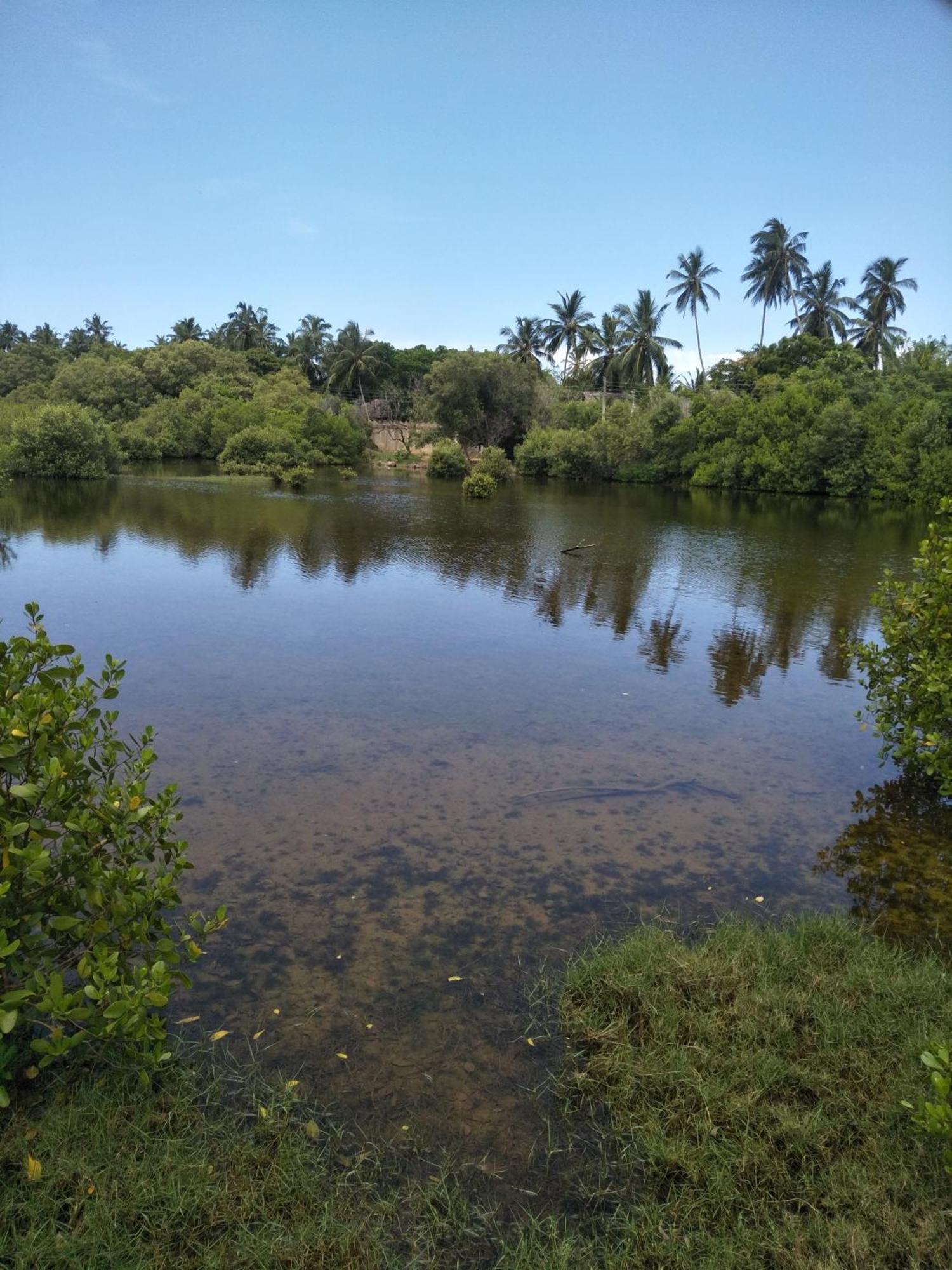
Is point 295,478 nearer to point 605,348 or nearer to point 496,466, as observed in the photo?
point 496,466

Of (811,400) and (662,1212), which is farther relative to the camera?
(811,400)

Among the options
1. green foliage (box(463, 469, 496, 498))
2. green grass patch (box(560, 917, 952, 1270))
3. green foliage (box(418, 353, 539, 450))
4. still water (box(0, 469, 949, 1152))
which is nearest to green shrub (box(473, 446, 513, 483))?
green foliage (box(418, 353, 539, 450))

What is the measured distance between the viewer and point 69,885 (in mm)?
3285

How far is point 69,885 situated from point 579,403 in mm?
54196

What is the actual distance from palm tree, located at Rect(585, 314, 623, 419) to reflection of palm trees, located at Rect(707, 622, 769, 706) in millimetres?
47268

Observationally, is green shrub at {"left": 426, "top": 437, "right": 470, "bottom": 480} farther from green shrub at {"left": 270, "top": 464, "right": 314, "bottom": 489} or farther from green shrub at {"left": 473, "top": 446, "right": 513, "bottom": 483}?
green shrub at {"left": 270, "top": 464, "right": 314, "bottom": 489}

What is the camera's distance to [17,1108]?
2.97 metres

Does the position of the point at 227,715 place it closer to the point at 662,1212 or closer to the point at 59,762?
the point at 59,762

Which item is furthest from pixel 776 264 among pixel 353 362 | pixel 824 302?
pixel 353 362

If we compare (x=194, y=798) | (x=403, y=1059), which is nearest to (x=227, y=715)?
(x=194, y=798)

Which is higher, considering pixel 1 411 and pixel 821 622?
pixel 1 411

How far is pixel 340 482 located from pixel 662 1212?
37244 millimetres

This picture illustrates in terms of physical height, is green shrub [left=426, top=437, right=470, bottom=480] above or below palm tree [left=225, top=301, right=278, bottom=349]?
below

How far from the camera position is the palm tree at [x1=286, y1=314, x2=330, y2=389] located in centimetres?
6975
